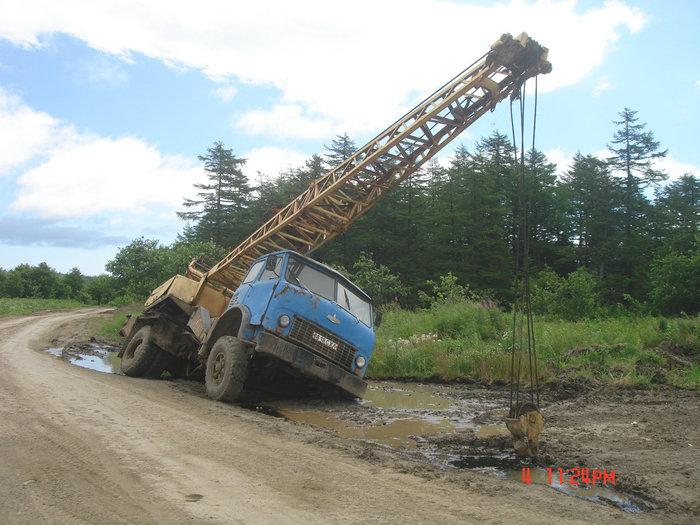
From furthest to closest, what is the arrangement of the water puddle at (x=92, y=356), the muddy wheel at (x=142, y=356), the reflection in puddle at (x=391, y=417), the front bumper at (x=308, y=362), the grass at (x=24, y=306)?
the grass at (x=24, y=306)
the water puddle at (x=92, y=356)
the muddy wheel at (x=142, y=356)
the front bumper at (x=308, y=362)
the reflection in puddle at (x=391, y=417)

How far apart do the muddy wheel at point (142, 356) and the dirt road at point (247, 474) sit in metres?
3.60

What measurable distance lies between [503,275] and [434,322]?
24.7m

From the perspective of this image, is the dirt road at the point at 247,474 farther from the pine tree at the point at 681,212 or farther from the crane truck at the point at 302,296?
the pine tree at the point at 681,212

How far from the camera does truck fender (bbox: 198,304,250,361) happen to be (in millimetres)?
7234

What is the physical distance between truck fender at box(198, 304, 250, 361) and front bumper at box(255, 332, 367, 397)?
892 millimetres

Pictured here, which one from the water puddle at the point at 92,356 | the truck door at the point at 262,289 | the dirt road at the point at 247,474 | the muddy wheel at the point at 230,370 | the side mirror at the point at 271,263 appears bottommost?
the water puddle at the point at 92,356

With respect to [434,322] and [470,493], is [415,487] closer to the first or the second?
[470,493]

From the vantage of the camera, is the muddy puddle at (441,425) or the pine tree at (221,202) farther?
the pine tree at (221,202)

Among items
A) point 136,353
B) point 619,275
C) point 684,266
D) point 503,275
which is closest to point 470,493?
point 136,353

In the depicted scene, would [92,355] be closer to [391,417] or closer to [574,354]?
[391,417]

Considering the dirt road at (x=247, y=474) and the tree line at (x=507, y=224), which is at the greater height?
the tree line at (x=507, y=224)

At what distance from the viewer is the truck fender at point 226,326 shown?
7.23m

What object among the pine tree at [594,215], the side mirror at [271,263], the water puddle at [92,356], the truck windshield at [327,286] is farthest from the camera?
the pine tree at [594,215]

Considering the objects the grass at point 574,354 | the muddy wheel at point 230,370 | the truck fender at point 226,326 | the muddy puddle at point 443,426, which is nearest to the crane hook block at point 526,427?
the muddy puddle at point 443,426
